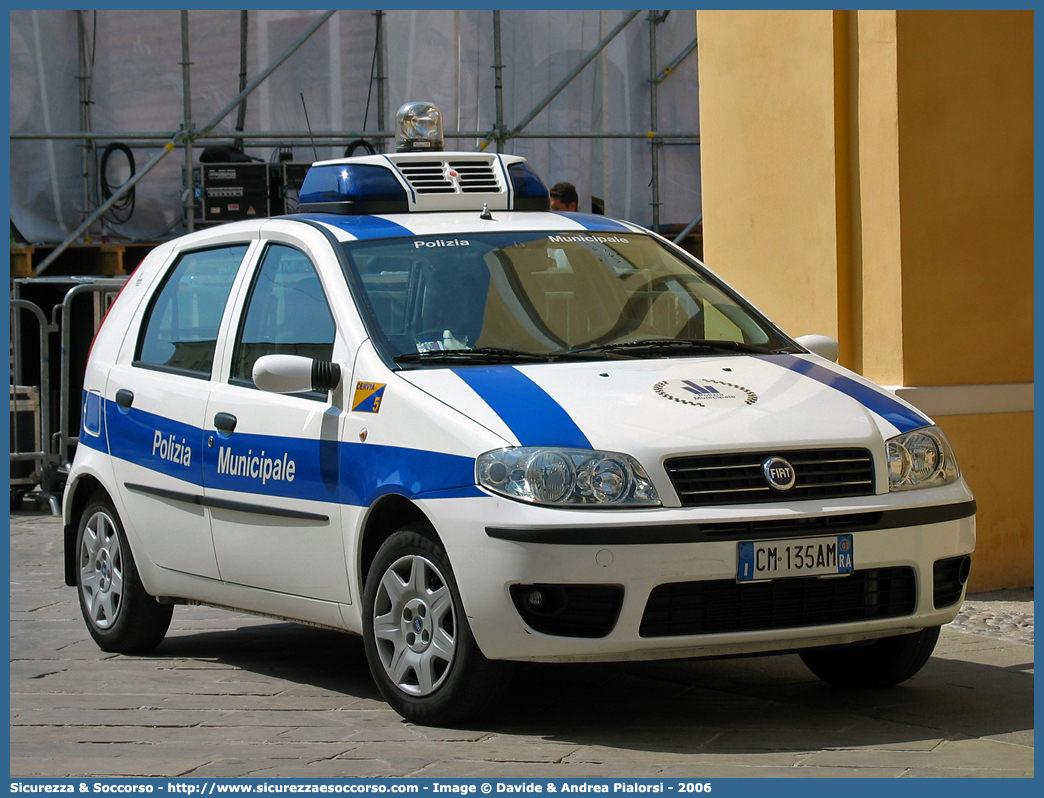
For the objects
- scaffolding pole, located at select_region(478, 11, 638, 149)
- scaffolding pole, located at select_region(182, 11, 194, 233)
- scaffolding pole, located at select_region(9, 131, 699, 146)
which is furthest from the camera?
scaffolding pole, located at select_region(478, 11, 638, 149)

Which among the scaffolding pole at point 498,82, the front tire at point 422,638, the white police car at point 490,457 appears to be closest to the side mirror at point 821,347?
the white police car at point 490,457

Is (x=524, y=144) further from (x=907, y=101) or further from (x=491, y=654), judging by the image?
(x=491, y=654)

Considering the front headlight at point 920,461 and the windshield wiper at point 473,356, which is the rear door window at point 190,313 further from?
the front headlight at point 920,461

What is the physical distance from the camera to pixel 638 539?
4520mm

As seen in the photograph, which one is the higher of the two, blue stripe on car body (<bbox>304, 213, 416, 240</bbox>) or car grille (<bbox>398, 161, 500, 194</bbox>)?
car grille (<bbox>398, 161, 500, 194</bbox>)

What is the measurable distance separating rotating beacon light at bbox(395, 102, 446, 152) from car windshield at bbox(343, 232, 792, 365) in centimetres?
131

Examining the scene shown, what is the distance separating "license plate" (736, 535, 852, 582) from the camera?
4629mm

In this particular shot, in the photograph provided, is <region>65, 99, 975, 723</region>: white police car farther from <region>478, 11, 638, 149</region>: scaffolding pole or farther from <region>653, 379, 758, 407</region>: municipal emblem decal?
<region>478, 11, 638, 149</region>: scaffolding pole

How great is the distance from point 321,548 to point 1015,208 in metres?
4.18

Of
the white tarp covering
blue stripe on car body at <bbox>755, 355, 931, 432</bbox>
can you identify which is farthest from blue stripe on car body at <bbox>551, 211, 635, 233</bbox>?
the white tarp covering

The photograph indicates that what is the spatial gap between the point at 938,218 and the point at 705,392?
10.4 ft

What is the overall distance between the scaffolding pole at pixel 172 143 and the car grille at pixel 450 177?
11.0 meters

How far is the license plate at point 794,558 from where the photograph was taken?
182 inches

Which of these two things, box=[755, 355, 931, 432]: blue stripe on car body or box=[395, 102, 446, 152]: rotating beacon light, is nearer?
box=[755, 355, 931, 432]: blue stripe on car body
